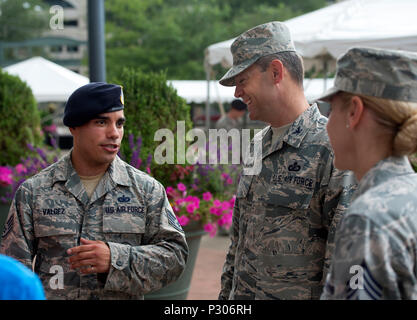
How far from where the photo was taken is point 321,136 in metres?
2.59

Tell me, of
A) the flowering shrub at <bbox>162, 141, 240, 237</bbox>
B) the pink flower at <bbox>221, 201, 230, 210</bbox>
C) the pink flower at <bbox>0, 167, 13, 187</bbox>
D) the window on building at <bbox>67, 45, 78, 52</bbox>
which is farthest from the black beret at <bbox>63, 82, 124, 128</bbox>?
the window on building at <bbox>67, 45, 78, 52</bbox>

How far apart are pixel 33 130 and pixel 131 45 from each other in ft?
80.5

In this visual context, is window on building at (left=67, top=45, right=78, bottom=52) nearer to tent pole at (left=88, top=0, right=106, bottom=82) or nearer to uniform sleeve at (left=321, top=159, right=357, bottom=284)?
tent pole at (left=88, top=0, right=106, bottom=82)

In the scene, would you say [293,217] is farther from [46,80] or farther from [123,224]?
[46,80]

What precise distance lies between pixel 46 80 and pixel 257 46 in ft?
46.4

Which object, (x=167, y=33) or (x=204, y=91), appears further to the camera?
(x=167, y=33)

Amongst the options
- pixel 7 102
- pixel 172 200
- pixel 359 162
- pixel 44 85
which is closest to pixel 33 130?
pixel 7 102

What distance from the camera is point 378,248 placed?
4.88ft

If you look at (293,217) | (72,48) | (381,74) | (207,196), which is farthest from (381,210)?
(72,48)

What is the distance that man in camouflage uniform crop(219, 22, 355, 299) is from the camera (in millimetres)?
2479

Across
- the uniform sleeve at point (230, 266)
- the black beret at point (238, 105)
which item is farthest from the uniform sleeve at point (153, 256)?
the black beret at point (238, 105)

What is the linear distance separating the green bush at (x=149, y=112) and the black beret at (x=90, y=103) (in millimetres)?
2291

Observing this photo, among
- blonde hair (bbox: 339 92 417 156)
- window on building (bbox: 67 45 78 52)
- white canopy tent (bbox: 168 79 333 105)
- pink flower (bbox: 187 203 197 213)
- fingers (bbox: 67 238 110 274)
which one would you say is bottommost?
window on building (bbox: 67 45 78 52)

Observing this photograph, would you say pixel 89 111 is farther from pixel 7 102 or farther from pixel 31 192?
pixel 7 102
